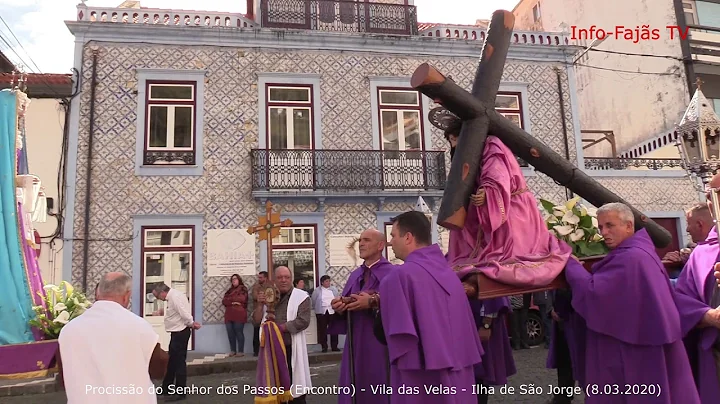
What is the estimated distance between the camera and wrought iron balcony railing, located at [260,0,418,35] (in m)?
14.5

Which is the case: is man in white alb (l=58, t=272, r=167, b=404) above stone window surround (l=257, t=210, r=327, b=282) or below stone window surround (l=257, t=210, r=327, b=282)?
below

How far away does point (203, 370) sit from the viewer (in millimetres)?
10328

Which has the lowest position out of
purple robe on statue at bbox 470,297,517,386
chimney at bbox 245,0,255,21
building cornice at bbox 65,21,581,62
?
purple robe on statue at bbox 470,297,517,386

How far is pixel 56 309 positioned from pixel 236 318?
5.45 m

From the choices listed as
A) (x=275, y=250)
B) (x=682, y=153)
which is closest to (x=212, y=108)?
(x=275, y=250)

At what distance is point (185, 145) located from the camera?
13.4 metres

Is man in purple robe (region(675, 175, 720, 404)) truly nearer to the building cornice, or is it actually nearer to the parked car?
the parked car

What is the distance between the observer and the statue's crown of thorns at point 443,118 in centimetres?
444

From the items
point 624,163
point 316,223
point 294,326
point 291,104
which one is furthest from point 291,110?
point 624,163

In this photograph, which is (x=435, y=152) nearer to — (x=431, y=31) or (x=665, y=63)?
(x=431, y=31)

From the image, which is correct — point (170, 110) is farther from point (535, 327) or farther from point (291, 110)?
point (535, 327)

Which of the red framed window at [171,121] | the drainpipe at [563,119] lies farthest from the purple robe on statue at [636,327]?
the drainpipe at [563,119]

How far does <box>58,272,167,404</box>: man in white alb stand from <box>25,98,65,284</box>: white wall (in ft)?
33.8

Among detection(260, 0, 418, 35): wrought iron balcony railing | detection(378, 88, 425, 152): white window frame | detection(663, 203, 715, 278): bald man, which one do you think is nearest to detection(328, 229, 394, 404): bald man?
detection(663, 203, 715, 278): bald man
